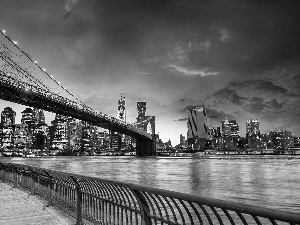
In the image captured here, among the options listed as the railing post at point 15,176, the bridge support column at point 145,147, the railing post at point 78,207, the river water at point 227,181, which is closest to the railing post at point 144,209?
the railing post at point 78,207

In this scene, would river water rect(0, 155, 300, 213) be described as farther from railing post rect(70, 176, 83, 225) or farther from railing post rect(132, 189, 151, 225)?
railing post rect(132, 189, 151, 225)

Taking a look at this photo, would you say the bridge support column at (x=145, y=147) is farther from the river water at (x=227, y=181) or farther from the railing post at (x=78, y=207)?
the railing post at (x=78, y=207)

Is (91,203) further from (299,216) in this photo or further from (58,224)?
(299,216)

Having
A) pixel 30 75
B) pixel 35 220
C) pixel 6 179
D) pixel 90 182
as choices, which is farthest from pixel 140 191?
pixel 30 75

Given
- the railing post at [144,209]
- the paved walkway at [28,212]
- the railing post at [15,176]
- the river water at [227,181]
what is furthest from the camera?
the river water at [227,181]

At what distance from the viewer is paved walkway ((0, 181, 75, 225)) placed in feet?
27.2

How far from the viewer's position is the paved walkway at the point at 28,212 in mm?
8295

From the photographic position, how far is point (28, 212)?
9.48m

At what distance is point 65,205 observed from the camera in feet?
30.8

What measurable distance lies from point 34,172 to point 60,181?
3.58 meters

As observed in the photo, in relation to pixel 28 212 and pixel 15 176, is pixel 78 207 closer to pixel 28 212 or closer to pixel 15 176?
pixel 28 212

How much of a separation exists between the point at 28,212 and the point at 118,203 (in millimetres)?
4492

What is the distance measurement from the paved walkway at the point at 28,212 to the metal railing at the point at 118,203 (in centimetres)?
27

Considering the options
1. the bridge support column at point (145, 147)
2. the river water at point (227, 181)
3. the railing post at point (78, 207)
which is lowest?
the river water at point (227, 181)
